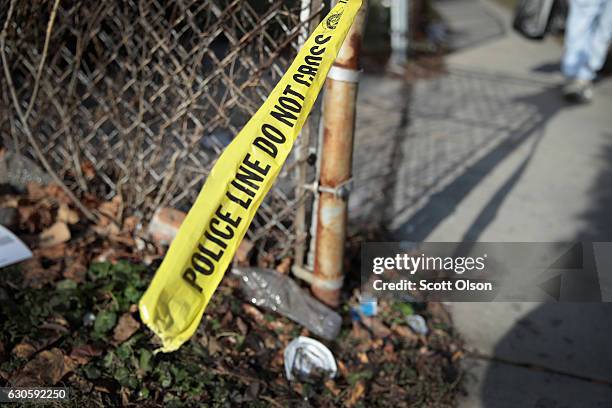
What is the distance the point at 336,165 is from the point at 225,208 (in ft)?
2.64

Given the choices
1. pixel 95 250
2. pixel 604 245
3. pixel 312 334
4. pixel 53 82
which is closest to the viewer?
pixel 312 334

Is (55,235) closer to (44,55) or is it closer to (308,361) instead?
(44,55)

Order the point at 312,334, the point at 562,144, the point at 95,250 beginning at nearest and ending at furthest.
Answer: the point at 312,334 → the point at 95,250 → the point at 562,144

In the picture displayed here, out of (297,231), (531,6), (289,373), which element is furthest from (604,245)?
(531,6)

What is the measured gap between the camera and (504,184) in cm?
418

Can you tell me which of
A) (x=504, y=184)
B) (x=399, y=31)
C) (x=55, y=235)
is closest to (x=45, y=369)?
(x=55, y=235)

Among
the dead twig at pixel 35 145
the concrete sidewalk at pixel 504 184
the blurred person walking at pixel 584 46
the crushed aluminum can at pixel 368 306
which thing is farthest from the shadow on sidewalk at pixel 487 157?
the dead twig at pixel 35 145

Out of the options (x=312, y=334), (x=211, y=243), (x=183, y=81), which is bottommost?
(x=312, y=334)

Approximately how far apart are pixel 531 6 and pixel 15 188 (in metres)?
5.70

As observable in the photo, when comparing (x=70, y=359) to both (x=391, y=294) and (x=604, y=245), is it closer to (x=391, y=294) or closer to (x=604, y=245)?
(x=391, y=294)

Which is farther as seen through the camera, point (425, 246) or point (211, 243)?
point (425, 246)

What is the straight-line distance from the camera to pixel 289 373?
2.42 meters

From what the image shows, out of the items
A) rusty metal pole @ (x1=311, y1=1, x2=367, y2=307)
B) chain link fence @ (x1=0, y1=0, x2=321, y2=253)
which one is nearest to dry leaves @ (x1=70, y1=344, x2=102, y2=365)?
chain link fence @ (x1=0, y1=0, x2=321, y2=253)

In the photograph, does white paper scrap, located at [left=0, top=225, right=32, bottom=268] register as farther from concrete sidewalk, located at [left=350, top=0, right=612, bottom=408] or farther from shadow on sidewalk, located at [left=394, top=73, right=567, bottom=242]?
shadow on sidewalk, located at [left=394, top=73, right=567, bottom=242]
